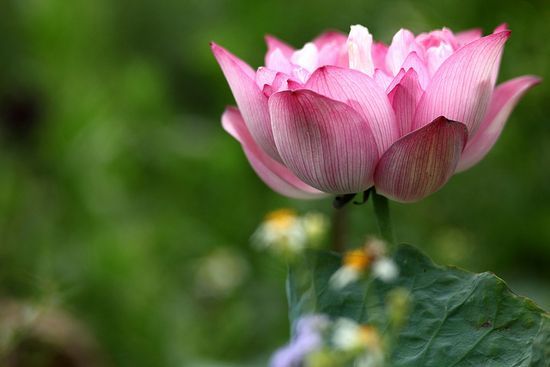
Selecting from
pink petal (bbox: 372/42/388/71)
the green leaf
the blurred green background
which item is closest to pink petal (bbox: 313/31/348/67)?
pink petal (bbox: 372/42/388/71)

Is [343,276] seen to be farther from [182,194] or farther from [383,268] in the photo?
[182,194]

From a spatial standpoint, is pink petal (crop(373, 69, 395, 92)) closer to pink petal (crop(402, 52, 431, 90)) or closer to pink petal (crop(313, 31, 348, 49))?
pink petal (crop(402, 52, 431, 90))

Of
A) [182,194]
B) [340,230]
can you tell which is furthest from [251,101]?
[182,194]

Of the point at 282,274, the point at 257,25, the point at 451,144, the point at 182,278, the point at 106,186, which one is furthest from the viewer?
the point at 257,25

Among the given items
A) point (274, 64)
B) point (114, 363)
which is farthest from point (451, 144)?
point (114, 363)

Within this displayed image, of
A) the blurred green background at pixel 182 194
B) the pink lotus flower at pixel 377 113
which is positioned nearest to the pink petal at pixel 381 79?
the pink lotus flower at pixel 377 113

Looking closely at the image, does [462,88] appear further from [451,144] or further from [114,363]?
[114,363]

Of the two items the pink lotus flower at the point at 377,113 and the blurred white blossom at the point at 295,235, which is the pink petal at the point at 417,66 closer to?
the pink lotus flower at the point at 377,113
